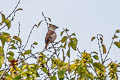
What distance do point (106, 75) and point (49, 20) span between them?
3.23 feet

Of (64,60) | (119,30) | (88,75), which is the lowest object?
(88,75)

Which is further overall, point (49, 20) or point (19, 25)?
point (19, 25)

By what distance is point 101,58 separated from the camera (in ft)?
13.4

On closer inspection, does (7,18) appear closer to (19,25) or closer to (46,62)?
(46,62)

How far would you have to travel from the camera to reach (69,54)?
127 inches

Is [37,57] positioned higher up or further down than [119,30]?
further down

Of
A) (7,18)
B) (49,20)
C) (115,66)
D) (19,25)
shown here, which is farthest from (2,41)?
(19,25)

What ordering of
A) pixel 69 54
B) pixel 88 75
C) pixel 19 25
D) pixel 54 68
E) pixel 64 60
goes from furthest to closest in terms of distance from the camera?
pixel 19 25 → pixel 54 68 → pixel 64 60 → pixel 69 54 → pixel 88 75

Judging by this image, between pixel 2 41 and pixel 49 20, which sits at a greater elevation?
pixel 49 20

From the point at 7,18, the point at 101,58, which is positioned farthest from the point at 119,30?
the point at 7,18

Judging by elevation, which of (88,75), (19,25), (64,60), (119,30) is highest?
(19,25)

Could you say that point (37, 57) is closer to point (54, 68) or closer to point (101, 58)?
point (54, 68)

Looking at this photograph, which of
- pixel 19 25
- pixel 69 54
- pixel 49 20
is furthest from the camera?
pixel 19 25

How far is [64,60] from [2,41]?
0.73 metres
